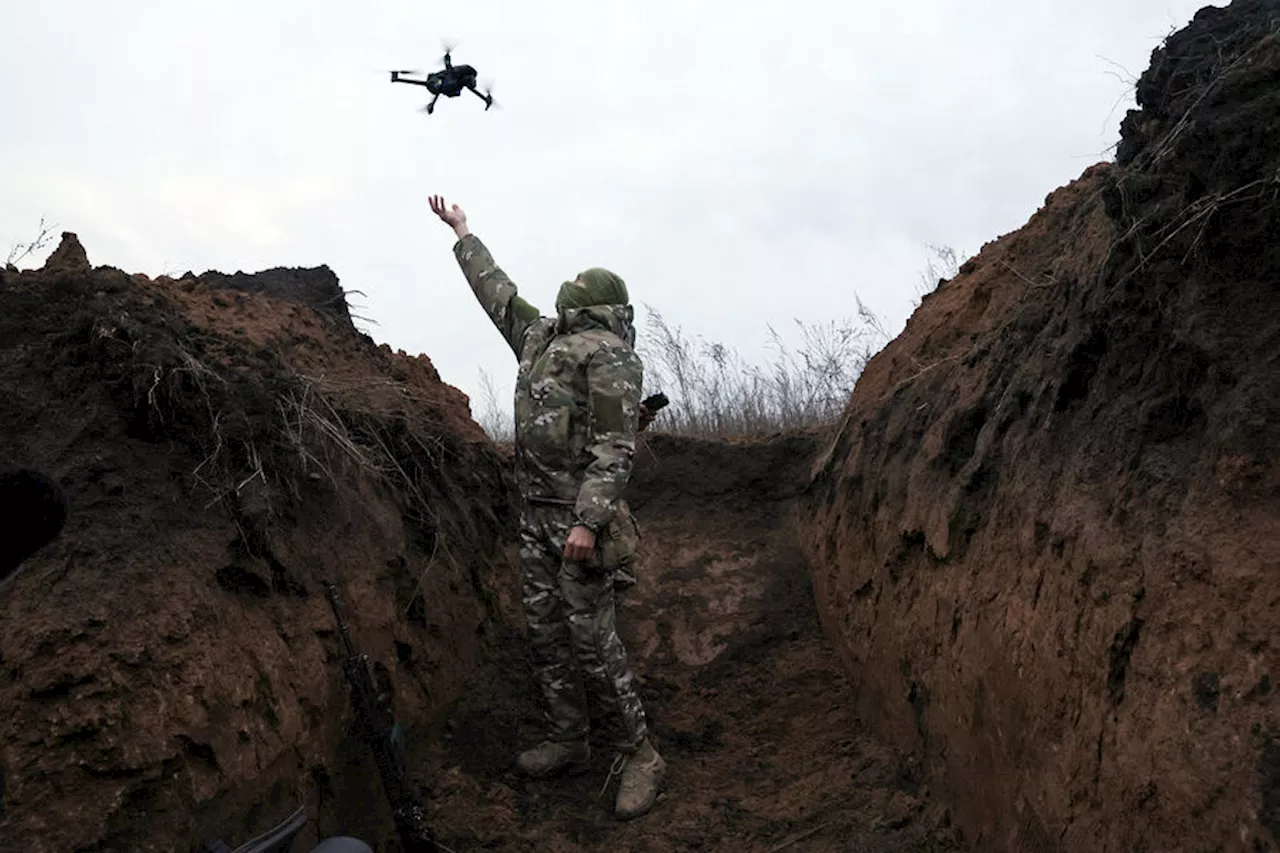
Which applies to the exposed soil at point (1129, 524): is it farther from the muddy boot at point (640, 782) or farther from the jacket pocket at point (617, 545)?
the jacket pocket at point (617, 545)

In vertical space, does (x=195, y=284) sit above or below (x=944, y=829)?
above

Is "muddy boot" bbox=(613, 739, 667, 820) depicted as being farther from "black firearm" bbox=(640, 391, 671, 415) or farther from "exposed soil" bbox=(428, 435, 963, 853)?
"black firearm" bbox=(640, 391, 671, 415)

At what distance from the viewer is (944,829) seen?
3.66 metres

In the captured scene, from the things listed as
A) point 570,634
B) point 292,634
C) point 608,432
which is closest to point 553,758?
point 570,634

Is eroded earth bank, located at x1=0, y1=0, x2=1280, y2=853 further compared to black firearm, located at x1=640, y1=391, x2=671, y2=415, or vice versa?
black firearm, located at x1=640, y1=391, x2=671, y2=415

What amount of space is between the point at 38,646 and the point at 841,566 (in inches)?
156

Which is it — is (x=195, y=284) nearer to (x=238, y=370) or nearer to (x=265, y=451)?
(x=238, y=370)

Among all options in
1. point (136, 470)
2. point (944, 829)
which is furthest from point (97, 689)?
point (944, 829)

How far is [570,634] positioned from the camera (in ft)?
15.2

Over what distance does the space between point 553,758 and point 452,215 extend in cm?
273

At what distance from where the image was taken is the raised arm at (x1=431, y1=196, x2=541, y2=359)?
5082 millimetres

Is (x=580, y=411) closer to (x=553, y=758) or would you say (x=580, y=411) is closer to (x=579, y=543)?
(x=579, y=543)

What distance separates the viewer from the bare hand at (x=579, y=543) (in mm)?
4375

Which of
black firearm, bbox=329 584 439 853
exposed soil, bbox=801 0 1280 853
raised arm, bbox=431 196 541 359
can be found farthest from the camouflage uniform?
exposed soil, bbox=801 0 1280 853
